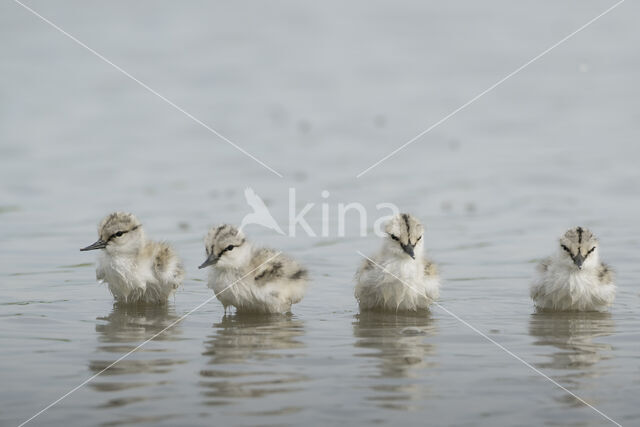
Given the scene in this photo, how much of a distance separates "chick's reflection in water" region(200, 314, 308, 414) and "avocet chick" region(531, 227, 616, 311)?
7.22 ft

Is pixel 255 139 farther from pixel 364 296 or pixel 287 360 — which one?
pixel 287 360

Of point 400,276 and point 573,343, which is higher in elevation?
point 400,276

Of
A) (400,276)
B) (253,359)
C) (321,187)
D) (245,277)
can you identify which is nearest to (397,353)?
(253,359)

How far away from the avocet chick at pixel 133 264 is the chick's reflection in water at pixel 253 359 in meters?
0.90

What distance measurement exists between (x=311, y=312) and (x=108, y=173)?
675 cm

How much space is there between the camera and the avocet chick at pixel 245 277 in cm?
889

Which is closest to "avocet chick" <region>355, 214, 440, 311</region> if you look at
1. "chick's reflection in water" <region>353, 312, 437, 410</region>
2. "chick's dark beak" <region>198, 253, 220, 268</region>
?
"chick's reflection in water" <region>353, 312, 437, 410</region>

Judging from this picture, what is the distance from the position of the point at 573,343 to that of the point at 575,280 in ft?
4.45

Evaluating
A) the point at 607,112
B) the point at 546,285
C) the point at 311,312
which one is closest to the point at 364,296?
the point at 311,312

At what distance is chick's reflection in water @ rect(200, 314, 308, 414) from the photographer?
21.0 feet

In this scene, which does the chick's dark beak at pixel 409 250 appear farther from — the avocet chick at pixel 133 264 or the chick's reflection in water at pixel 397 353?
the avocet chick at pixel 133 264

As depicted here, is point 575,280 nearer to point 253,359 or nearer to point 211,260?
point 211,260

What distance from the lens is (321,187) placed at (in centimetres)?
1417

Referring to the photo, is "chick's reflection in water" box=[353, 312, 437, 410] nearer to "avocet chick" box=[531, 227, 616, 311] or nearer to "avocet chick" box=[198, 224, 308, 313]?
"avocet chick" box=[198, 224, 308, 313]
